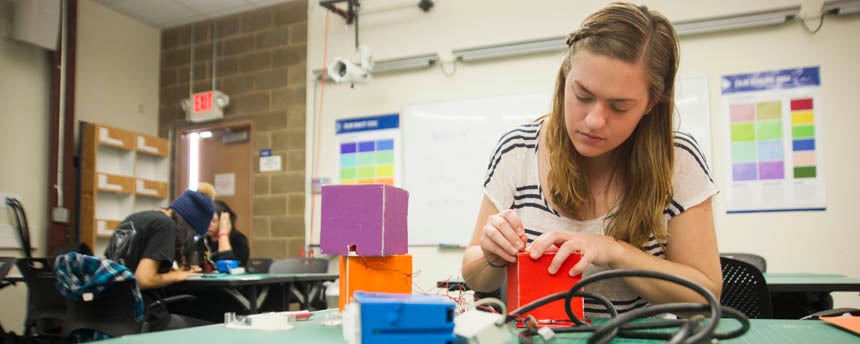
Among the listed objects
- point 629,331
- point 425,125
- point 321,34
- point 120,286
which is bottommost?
point 120,286

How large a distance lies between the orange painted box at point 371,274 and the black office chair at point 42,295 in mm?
2516

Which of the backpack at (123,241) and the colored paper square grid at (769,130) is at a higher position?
the colored paper square grid at (769,130)

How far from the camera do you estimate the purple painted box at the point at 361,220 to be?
870 millimetres

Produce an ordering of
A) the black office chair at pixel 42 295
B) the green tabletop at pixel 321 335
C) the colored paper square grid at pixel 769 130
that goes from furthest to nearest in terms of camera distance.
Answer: the colored paper square grid at pixel 769 130
the black office chair at pixel 42 295
the green tabletop at pixel 321 335

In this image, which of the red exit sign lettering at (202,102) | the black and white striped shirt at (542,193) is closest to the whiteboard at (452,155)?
the red exit sign lettering at (202,102)

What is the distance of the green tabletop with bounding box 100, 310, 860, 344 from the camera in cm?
69

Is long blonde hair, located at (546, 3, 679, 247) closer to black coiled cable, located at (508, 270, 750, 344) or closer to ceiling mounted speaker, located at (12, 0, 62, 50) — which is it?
black coiled cable, located at (508, 270, 750, 344)

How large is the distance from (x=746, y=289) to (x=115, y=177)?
474cm

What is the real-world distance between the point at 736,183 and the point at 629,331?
3.54 meters

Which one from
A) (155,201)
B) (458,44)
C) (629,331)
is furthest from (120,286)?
(155,201)

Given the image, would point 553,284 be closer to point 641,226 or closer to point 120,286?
point 641,226

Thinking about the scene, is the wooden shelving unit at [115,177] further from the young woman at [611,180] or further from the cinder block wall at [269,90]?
the young woman at [611,180]

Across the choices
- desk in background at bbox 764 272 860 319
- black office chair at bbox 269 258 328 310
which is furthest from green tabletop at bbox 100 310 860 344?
black office chair at bbox 269 258 328 310

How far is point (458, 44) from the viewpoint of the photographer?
4.55 meters
